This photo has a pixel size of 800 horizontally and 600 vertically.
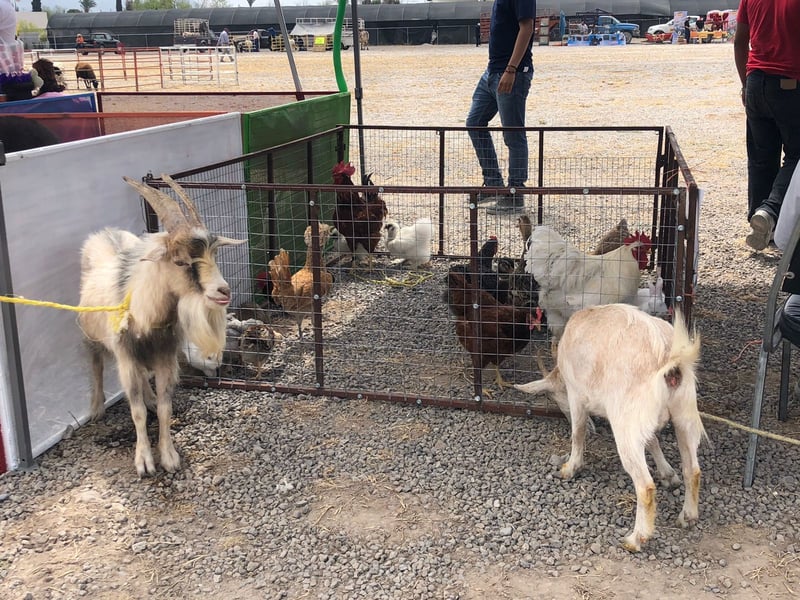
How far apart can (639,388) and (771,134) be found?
366 cm

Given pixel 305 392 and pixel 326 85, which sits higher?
pixel 326 85

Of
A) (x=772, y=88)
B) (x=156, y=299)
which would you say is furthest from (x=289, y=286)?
(x=772, y=88)

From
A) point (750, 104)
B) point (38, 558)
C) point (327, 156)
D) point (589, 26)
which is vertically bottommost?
point (38, 558)

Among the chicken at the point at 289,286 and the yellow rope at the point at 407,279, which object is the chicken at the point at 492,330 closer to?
the chicken at the point at 289,286

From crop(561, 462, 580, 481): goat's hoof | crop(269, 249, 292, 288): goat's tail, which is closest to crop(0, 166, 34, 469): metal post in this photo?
crop(269, 249, 292, 288): goat's tail

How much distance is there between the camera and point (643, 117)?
1558 centimetres

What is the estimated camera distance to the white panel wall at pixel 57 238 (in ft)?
11.5

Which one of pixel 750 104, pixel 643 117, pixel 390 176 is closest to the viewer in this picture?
pixel 750 104

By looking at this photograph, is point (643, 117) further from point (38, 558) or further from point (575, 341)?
point (38, 558)

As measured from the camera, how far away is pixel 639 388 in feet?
9.56

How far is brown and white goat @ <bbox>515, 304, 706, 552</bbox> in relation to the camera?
285 cm

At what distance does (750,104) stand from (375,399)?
11.5ft

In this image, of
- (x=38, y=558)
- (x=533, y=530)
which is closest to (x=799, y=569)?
(x=533, y=530)

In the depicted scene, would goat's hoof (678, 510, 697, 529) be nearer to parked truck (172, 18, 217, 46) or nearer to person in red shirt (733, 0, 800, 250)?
person in red shirt (733, 0, 800, 250)
